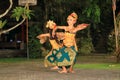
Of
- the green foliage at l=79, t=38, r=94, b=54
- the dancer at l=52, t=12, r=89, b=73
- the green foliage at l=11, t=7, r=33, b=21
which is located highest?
the green foliage at l=11, t=7, r=33, b=21

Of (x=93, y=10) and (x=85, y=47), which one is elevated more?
(x=93, y=10)

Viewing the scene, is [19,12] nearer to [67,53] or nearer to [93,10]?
[67,53]

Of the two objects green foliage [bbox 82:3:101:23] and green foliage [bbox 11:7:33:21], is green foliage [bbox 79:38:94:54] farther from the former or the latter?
green foliage [bbox 11:7:33:21]

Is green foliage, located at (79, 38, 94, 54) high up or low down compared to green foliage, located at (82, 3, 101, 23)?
down

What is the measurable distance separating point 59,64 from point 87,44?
16862 millimetres

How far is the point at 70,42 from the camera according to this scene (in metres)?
15.9

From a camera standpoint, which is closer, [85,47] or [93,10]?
[93,10]

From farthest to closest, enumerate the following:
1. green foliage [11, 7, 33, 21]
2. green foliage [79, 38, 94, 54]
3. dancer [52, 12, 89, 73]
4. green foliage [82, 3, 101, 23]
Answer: green foliage [79, 38, 94, 54], green foliage [82, 3, 101, 23], dancer [52, 12, 89, 73], green foliage [11, 7, 33, 21]

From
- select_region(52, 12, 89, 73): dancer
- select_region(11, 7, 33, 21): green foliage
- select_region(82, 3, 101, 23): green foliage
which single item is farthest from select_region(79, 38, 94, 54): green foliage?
select_region(11, 7, 33, 21): green foliage

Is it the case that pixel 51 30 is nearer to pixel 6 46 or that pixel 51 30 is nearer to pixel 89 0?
pixel 89 0

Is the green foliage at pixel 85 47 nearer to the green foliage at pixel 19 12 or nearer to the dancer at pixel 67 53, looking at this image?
the dancer at pixel 67 53

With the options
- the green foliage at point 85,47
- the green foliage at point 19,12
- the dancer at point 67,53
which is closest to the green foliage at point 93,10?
the green foliage at point 85,47

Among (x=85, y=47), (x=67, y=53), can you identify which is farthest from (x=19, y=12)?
(x=85, y=47)

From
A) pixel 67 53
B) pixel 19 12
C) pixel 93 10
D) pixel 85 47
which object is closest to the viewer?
pixel 19 12
